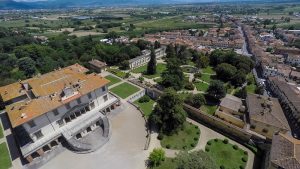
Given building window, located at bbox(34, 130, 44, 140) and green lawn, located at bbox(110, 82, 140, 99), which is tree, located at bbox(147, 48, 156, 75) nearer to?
green lawn, located at bbox(110, 82, 140, 99)

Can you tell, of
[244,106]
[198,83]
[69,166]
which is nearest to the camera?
[69,166]

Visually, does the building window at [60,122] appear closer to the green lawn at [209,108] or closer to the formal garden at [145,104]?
the formal garden at [145,104]

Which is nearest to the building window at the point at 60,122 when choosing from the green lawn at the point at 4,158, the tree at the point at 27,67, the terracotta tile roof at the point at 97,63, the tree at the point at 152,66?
the green lawn at the point at 4,158

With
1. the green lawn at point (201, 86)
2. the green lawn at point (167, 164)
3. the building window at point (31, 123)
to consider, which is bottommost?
the green lawn at point (167, 164)

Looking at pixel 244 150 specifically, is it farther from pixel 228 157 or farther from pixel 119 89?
pixel 119 89

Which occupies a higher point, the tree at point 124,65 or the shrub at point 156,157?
the tree at point 124,65

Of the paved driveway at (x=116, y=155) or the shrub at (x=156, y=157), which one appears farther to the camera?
the paved driveway at (x=116, y=155)

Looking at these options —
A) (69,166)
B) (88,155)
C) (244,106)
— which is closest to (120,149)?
(88,155)
